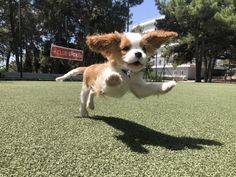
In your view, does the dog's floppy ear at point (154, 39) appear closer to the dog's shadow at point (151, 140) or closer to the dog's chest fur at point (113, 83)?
the dog's chest fur at point (113, 83)

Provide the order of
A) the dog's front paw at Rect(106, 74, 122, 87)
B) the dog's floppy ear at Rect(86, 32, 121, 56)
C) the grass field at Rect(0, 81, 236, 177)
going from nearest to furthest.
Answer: the grass field at Rect(0, 81, 236, 177) < the dog's front paw at Rect(106, 74, 122, 87) < the dog's floppy ear at Rect(86, 32, 121, 56)

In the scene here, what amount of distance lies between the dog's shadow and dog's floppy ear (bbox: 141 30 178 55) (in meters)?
→ 0.72

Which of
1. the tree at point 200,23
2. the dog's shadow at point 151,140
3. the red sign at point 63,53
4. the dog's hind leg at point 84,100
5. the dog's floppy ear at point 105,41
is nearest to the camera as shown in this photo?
the dog's shadow at point 151,140

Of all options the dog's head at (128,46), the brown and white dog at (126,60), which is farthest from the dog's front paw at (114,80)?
the dog's head at (128,46)

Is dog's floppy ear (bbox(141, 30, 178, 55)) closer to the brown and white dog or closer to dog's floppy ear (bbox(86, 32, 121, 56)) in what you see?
the brown and white dog

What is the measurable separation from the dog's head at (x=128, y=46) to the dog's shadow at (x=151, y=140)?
57 cm

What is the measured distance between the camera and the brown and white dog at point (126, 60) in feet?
9.96

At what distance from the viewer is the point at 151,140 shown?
2.95 meters

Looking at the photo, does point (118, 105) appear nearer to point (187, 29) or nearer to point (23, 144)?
point (23, 144)

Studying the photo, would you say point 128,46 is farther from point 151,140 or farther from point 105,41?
point 151,140

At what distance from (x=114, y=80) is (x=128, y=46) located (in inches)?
13.7

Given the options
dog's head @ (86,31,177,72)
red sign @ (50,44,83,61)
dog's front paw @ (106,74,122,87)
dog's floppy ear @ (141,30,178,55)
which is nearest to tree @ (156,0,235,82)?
red sign @ (50,44,83,61)

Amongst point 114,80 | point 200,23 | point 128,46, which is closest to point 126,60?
point 128,46

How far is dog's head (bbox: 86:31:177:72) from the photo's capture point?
3057mm
